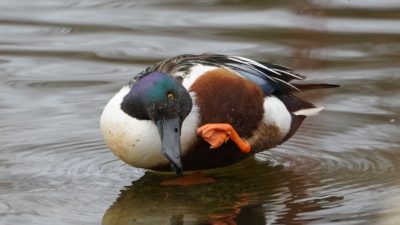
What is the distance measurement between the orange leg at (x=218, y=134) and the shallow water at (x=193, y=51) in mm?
255

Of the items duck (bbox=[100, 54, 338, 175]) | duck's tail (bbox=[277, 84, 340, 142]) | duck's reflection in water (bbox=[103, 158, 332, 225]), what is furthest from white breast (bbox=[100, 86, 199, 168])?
duck's tail (bbox=[277, 84, 340, 142])

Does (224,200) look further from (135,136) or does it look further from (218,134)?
(135,136)

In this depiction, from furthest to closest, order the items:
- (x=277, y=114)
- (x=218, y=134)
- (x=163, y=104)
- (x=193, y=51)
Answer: (x=193, y=51), (x=277, y=114), (x=218, y=134), (x=163, y=104)

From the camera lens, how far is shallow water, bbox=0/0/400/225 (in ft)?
19.2

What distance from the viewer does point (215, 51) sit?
29.7 feet

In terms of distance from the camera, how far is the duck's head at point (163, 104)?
5.80 metres

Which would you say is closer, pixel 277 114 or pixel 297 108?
pixel 277 114

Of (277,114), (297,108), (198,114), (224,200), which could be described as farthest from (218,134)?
(297,108)

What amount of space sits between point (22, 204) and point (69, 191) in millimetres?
264

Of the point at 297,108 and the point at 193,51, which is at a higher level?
the point at 297,108

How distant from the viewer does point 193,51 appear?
29.6 ft

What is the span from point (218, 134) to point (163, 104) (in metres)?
0.33

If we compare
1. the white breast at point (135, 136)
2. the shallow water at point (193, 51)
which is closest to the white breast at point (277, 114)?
the shallow water at point (193, 51)

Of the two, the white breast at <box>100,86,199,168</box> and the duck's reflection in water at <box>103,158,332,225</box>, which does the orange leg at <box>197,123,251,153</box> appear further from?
the duck's reflection in water at <box>103,158,332,225</box>
